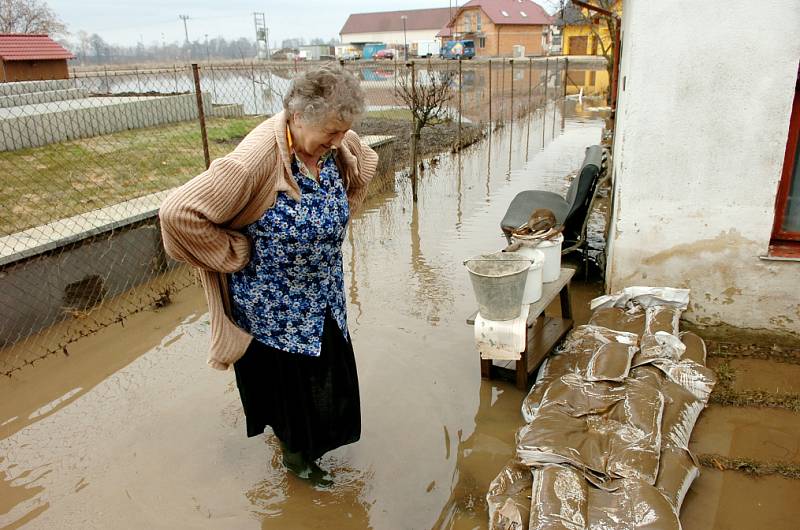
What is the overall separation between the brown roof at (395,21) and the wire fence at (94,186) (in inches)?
2964

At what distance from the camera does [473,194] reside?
8852 millimetres

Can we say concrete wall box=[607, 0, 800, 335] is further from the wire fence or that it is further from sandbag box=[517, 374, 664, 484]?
the wire fence

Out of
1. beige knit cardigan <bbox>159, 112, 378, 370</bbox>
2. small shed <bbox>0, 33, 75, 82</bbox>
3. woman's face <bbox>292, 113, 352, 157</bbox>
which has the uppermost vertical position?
small shed <bbox>0, 33, 75, 82</bbox>

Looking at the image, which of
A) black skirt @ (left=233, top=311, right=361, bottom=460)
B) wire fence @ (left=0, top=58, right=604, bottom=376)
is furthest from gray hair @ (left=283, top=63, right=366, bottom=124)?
black skirt @ (left=233, top=311, right=361, bottom=460)

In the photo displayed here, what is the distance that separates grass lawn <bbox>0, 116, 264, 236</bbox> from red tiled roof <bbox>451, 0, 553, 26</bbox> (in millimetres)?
49952

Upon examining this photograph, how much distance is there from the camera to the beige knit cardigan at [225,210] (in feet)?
7.43

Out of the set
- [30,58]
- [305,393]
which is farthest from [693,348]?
[30,58]

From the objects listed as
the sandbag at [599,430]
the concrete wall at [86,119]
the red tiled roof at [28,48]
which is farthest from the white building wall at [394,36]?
the sandbag at [599,430]

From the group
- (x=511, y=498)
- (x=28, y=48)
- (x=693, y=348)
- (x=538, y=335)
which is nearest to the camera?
(x=511, y=498)

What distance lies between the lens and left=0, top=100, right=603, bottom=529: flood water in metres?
2.96

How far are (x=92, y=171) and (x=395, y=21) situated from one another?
8526 centimetres

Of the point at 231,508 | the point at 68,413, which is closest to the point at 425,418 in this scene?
the point at 231,508

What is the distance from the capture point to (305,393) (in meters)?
2.79

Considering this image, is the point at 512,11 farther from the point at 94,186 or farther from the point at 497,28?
the point at 94,186
